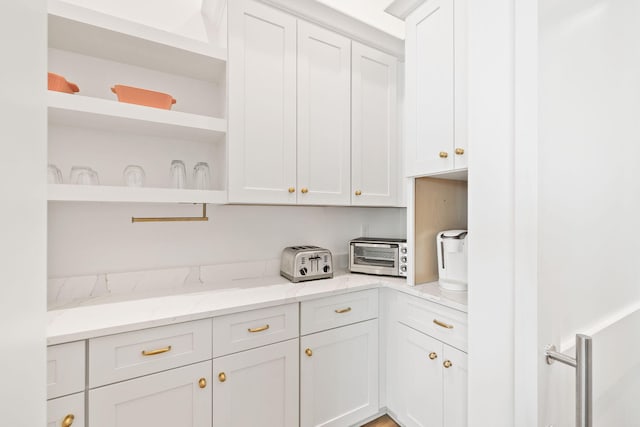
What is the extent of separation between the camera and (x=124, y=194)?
4.19 feet

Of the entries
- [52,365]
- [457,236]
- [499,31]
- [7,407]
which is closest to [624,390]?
[457,236]

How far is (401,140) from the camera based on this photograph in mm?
2094

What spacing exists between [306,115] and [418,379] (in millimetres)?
1585

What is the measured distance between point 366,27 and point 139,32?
1.27m

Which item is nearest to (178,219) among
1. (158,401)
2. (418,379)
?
(158,401)

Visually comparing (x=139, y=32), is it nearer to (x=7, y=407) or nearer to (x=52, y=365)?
(x=52, y=365)

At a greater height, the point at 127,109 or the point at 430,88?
the point at 430,88

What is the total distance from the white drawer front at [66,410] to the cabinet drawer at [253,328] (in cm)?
46

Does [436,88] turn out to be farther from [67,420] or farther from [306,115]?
[67,420]

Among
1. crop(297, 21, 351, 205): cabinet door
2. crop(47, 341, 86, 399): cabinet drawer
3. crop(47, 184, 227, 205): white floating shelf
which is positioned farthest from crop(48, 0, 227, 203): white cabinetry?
crop(47, 341, 86, 399): cabinet drawer

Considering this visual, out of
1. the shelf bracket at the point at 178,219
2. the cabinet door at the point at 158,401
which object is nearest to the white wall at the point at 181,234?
the shelf bracket at the point at 178,219

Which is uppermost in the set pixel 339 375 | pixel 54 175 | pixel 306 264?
pixel 54 175

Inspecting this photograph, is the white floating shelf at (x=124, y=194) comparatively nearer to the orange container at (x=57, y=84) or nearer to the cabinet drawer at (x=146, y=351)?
the orange container at (x=57, y=84)

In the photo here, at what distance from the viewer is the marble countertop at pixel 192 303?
3.57ft
